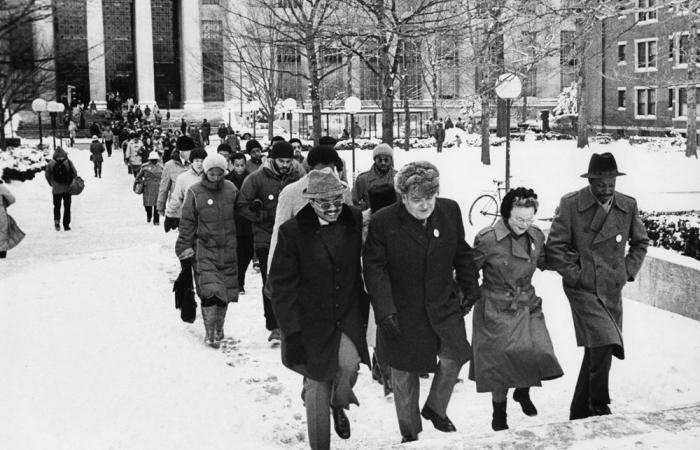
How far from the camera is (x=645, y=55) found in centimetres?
5316

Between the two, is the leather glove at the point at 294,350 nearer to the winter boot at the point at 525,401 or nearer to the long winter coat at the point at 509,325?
the long winter coat at the point at 509,325

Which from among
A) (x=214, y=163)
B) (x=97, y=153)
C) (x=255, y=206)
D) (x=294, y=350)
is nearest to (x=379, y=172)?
(x=255, y=206)

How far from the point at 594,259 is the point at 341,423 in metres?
2.07

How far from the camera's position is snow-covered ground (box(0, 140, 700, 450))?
21.0 feet

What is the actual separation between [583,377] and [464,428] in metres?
0.91

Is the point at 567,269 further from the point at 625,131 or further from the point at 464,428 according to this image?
the point at 625,131

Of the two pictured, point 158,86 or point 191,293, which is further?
point 158,86

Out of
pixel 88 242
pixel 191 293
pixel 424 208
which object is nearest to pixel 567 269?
pixel 424 208

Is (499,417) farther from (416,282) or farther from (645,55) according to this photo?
(645,55)

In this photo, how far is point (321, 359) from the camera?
543 centimetres

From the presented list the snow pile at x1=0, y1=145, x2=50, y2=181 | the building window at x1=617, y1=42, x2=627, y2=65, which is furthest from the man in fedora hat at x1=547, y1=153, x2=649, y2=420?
the building window at x1=617, y1=42, x2=627, y2=65

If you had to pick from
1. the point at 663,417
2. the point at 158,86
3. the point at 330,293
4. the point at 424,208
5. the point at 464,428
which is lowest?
the point at 464,428

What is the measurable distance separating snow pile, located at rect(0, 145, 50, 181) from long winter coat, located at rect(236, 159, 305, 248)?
21.6m

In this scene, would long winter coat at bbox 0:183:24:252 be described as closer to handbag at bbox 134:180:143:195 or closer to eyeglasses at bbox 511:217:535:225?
handbag at bbox 134:180:143:195
